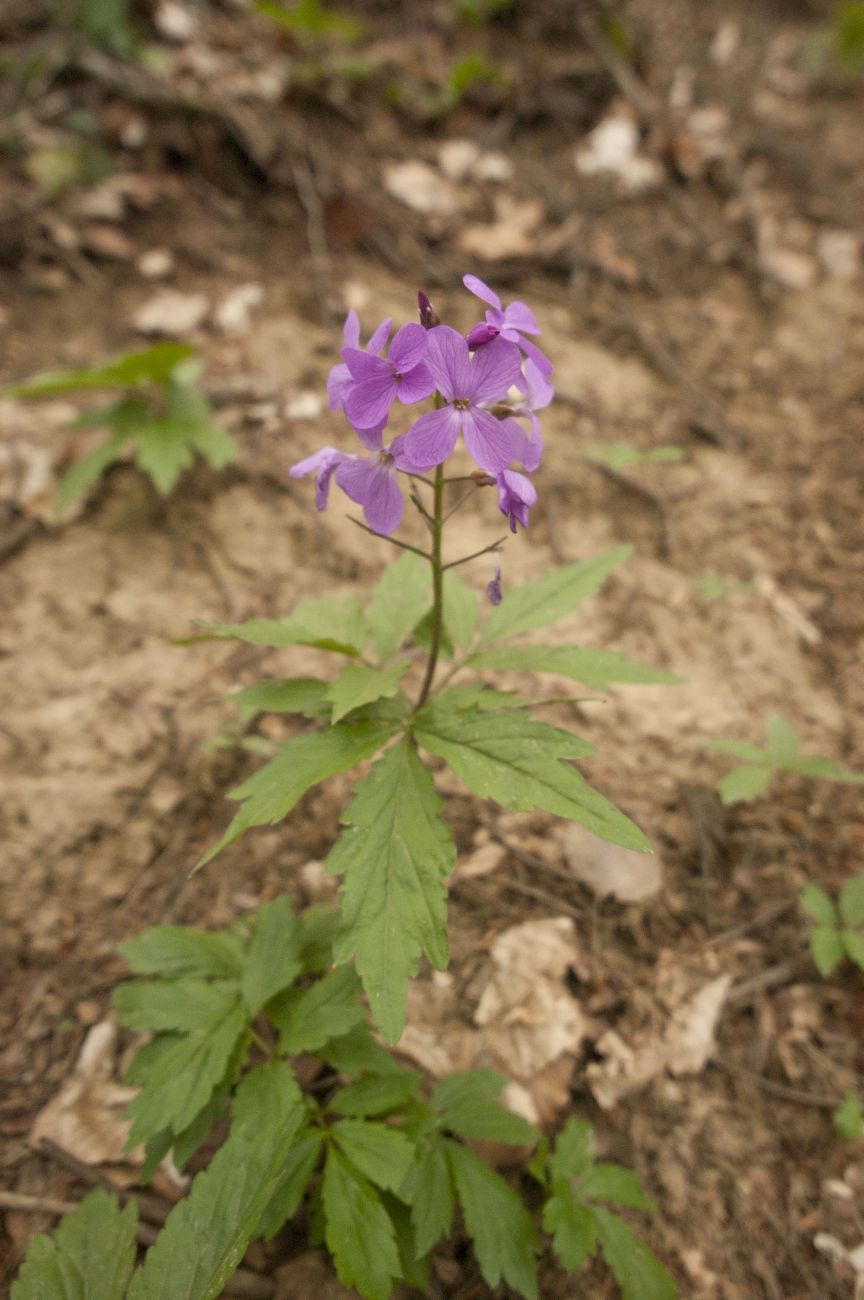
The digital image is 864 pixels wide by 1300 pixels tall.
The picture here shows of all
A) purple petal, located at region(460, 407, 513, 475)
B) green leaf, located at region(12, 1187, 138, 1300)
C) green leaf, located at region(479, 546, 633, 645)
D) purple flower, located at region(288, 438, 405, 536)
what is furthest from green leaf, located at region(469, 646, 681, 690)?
green leaf, located at region(12, 1187, 138, 1300)

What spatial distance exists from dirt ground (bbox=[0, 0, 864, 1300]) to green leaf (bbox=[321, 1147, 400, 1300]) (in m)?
0.37

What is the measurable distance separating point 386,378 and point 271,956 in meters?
1.70

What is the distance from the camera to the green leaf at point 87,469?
3.78m

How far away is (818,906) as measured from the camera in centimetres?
278

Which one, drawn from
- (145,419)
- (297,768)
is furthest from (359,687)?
(145,419)

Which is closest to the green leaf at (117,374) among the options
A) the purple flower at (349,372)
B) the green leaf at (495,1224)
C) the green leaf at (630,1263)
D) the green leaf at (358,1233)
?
the purple flower at (349,372)

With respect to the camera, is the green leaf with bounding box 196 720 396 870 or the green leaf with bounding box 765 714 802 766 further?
the green leaf with bounding box 765 714 802 766

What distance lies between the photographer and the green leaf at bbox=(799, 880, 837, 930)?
2770 mm

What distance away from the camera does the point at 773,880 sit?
301cm

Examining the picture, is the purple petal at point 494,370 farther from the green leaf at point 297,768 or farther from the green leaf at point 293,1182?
the green leaf at point 293,1182

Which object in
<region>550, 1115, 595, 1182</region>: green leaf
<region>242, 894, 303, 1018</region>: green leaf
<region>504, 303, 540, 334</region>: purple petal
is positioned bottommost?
<region>550, 1115, 595, 1182</region>: green leaf

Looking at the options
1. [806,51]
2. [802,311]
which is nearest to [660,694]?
[802,311]

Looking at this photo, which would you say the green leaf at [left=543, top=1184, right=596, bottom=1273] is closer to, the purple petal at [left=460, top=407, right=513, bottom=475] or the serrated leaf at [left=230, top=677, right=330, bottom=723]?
the serrated leaf at [left=230, top=677, right=330, bottom=723]

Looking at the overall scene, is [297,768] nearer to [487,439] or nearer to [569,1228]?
[487,439]
